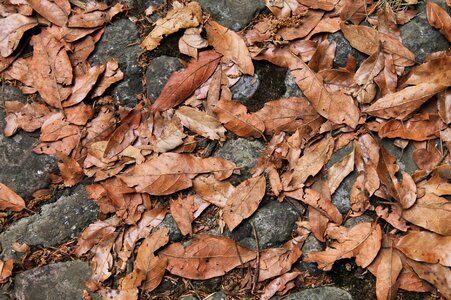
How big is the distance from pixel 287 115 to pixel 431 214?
871mm

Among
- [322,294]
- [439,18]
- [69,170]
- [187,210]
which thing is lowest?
[322,294]

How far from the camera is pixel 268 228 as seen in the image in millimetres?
2723

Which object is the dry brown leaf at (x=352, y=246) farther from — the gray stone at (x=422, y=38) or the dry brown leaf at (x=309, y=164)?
the gray stone at (x=422, y=38)

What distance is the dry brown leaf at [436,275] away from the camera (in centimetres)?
248

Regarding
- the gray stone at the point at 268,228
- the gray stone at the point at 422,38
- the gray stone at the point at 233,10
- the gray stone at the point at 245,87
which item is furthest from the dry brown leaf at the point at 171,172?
the gray stone at the point at 422,38

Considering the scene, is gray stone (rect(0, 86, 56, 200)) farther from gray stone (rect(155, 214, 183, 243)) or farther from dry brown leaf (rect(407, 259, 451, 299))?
dry brown leaf (rect(407, 259, 451, 299))

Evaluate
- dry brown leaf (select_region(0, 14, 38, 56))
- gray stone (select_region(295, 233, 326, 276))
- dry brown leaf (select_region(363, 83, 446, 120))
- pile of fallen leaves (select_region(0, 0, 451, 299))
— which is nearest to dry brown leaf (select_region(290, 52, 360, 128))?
pile of fallen leaves (select_region(0, 0, 451, 299))

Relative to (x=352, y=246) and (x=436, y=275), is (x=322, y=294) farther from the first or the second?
(x=436, y=275)

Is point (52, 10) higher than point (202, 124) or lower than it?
higher

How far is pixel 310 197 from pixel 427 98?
78 cm

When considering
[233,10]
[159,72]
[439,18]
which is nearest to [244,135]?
[159,72]

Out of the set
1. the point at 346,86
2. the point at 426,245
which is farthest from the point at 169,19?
the point at 426,245

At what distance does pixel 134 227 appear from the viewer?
9.17ft

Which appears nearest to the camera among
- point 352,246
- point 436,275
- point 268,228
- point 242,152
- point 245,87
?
point 436,275
